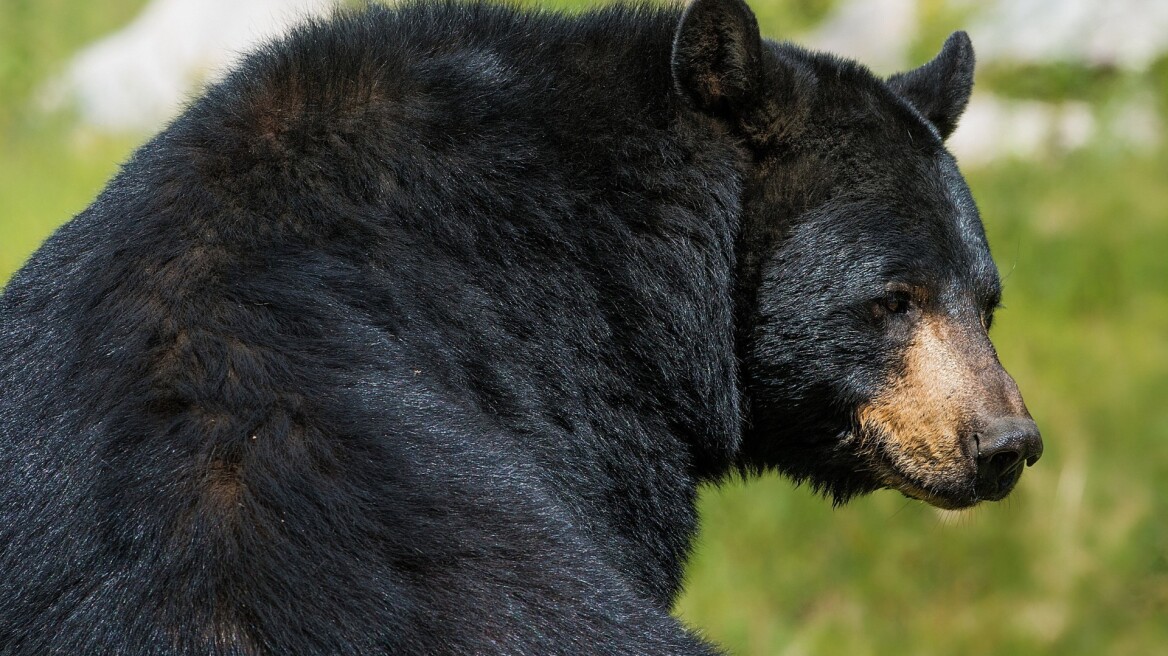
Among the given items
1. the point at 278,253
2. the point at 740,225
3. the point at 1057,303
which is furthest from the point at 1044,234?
the point at 278,253

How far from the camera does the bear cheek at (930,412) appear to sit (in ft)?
12.9

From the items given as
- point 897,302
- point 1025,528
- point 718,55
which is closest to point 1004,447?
point 897,302

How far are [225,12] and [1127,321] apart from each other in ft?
35.6

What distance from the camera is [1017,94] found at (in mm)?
12422

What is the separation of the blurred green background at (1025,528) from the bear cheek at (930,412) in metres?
5.01

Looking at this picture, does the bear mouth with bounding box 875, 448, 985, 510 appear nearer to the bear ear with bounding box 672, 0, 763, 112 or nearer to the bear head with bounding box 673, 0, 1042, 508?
the bear head with bounding box 673, 0, 1042, 508

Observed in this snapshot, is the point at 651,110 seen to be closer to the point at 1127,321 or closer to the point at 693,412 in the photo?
the point at 693,412

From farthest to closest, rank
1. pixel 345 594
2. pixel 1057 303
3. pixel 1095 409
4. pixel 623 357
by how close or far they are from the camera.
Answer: pixel 1057 303 → pixel 1095 409 → pixel 623 357 → pixel 345 594

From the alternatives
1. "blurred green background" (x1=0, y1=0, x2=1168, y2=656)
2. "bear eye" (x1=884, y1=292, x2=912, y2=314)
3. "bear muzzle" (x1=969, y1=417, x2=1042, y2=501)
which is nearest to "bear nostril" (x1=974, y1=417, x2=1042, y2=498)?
"bear muzzle" (x1=969, y1=417, x2=1042, y2=501)

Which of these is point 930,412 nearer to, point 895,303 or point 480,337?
point 895,303

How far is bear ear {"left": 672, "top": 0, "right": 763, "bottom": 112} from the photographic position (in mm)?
3791

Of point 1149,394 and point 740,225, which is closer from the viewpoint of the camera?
point 740,225

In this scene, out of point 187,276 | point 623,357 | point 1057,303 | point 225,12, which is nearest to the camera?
point 187,276

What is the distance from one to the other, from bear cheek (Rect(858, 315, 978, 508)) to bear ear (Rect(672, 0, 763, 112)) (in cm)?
93
